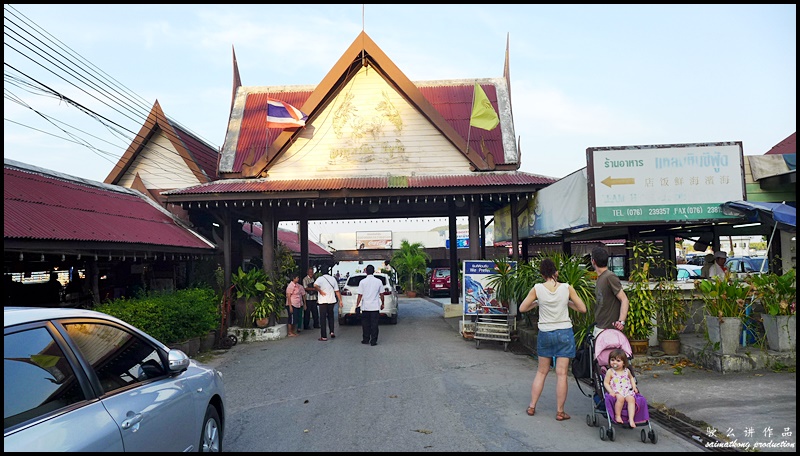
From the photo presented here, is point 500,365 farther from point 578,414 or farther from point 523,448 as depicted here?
point 523,448

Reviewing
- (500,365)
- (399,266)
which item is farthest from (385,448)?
(399,266)

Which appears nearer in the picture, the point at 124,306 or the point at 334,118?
the point at 124,306

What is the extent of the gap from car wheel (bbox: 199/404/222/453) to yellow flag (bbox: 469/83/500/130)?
12.0 metres

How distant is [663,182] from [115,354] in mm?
9773

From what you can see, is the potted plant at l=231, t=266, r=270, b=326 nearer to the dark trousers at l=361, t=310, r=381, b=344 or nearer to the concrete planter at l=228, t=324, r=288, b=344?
the concrete planter at l=228, t=324, r=288, b=344

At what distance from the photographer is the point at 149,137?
1870cm

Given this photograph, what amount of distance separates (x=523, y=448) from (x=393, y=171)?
1147 cm

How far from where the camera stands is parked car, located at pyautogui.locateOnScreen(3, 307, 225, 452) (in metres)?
3.12

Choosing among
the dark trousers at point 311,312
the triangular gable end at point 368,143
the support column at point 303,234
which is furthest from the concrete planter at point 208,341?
the support column at point 303,234

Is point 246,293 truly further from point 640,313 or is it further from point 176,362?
point 176,362

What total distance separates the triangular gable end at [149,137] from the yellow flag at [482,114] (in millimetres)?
8774

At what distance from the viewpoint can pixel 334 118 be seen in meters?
16.6

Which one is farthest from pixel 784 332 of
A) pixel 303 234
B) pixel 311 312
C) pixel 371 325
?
pixel 303 234

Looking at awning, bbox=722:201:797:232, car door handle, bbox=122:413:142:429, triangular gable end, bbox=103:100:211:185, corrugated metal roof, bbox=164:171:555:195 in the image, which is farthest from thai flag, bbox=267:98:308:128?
car door handle, bbox=122:413:142:429
